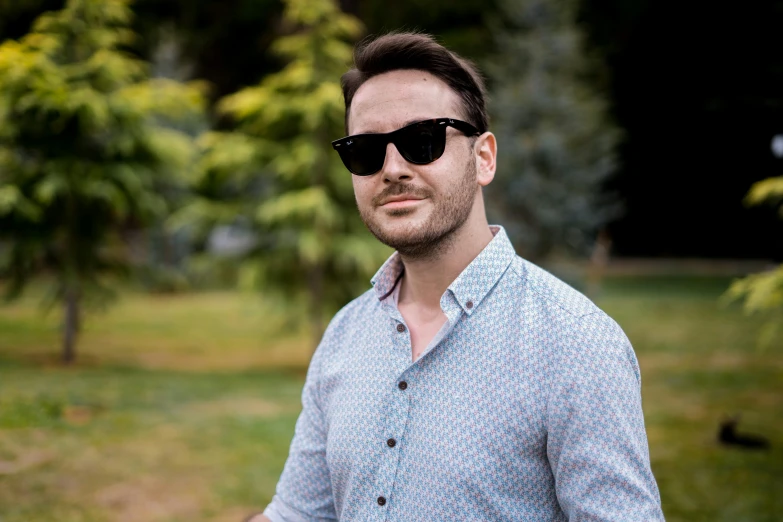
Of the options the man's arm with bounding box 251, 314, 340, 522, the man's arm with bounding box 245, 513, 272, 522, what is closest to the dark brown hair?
the man's arm with bounding box 251, 314, 340, 522

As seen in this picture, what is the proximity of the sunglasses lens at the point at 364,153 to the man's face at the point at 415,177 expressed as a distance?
0.02m

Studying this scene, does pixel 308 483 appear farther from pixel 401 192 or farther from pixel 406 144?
pixel 406 144

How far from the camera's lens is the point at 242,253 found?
9.45 metres

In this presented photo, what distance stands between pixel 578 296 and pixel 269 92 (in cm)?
744

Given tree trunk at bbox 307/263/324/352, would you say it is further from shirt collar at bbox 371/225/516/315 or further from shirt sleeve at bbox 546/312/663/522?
shirt sleeve at bbox 546/312/663/522

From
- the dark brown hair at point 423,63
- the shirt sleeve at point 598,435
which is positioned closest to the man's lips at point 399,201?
the dark brown hair at point 423,63

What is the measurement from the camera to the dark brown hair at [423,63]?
6.23 ft

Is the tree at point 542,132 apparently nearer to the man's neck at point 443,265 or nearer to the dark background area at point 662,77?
the dark background area at point 662,77


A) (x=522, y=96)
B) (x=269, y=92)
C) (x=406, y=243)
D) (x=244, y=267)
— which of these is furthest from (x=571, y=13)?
(x=406, y=243)

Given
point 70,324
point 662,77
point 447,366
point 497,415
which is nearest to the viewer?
point 497,415

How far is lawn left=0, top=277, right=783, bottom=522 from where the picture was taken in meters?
4.73

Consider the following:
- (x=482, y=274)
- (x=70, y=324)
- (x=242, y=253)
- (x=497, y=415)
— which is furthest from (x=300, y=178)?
(x=497, y=415)

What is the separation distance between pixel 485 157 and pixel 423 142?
25cm

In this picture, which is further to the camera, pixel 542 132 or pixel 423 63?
pixel 542 132
